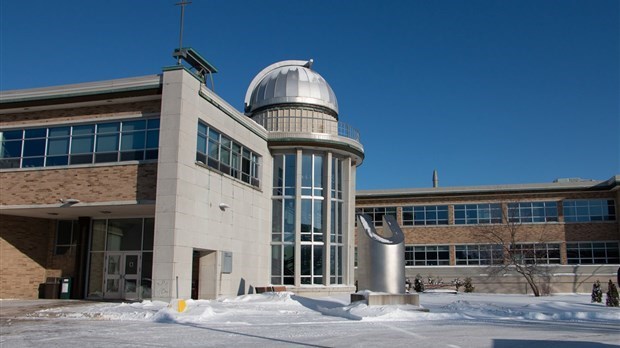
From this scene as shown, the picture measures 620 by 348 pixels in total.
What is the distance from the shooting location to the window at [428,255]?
4447 centimetres

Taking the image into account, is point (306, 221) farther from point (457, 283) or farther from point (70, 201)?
point (457, 283)

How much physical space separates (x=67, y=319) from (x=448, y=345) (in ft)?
37.6

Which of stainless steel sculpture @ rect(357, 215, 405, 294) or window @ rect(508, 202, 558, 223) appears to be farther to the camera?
window @ rect(508, 202, 558, 223)

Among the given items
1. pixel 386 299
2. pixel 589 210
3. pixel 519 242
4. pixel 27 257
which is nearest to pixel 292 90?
pixel 27 257

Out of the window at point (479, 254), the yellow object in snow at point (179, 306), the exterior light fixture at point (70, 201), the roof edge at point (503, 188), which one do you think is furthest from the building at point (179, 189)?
Result: the roof edge at point (503, 188)

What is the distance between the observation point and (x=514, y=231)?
127 feet

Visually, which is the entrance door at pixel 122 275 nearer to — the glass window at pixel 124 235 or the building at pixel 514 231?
the glass window at pixel 124 235

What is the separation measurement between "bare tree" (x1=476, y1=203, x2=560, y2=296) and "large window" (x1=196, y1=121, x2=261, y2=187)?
19057mm

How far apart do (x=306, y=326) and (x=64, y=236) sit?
636 inches

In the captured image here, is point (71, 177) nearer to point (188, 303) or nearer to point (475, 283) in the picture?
point (188, 303)

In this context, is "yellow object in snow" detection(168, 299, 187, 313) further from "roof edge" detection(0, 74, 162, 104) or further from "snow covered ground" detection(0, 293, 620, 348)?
"roof edge" detection(0, 74, 162, 104)

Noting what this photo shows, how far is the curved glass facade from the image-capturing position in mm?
31031

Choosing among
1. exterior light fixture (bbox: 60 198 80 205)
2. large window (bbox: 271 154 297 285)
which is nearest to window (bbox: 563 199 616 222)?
large window (bbox: 271 154 297 285)

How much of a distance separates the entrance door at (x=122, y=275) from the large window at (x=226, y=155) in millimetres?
5385
